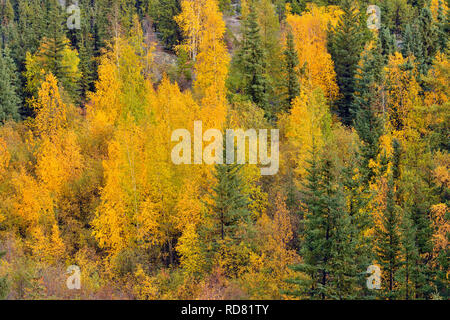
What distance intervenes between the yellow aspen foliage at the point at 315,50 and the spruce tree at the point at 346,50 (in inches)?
39.3

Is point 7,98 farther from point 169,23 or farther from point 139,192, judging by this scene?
point 169,23

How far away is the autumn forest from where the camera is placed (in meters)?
26.5

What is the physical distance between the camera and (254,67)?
151 feet

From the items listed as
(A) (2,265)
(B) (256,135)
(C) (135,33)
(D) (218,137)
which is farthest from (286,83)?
(A) (2,265)

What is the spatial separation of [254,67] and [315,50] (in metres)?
9.99

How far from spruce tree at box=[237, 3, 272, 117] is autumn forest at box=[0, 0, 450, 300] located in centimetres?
19

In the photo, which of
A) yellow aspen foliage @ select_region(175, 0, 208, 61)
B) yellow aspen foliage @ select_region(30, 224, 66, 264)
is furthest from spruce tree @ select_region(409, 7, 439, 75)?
yellow aspen foliage @ select_region(30, 224, 66, 264)

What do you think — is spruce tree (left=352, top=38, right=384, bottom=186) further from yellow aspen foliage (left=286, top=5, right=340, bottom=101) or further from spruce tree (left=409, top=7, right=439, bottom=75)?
spruce tree (left=409, top=7, right=439, bottom=75)

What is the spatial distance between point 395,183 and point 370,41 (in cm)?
2330

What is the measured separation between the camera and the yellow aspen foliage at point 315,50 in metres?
50.2

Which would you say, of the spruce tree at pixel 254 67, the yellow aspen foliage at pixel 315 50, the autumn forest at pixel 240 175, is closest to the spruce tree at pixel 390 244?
the autumn forest at pixel 240 175

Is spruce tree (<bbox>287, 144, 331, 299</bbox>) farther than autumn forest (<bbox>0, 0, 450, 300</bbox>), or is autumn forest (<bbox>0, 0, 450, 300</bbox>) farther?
autumn forest (<bbox>0, 0, 450, 300</bbox>)

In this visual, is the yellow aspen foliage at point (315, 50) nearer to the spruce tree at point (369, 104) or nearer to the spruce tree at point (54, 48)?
the spruce tree at point (369, 104)

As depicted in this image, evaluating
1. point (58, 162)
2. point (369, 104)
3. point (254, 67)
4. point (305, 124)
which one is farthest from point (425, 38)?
point (58, 162)
